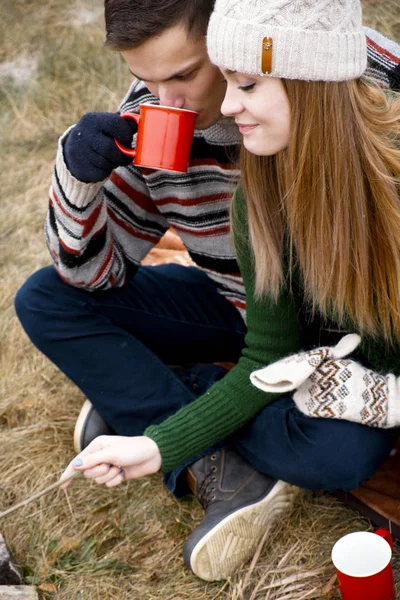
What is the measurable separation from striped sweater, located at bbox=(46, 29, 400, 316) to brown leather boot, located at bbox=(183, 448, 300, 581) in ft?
1.75

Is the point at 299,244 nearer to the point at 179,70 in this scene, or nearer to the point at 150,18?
the point at 179,70

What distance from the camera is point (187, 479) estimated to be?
2334 mm

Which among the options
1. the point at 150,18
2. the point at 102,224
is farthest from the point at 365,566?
the point at 150,18

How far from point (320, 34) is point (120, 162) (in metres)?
0.68

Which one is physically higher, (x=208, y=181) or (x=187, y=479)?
(x=208, y=181)

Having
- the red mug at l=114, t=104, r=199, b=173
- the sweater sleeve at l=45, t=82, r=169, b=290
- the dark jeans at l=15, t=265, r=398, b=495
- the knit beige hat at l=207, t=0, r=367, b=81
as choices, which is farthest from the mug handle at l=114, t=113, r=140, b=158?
the dark jeans at l=15, t=265, r=398, b=495

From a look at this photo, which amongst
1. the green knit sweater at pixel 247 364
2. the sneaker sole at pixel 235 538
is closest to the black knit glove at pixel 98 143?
the green knit sweater at pixel 247 364

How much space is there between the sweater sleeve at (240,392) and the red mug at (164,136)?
20cm

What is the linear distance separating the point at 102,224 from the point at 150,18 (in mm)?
662

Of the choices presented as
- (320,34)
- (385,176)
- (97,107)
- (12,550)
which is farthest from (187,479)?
(97,107)

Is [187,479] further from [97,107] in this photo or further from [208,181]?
[97,107]

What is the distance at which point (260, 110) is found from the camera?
1674 mm

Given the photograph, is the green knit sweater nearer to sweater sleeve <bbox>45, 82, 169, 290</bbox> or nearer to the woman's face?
the woman's face

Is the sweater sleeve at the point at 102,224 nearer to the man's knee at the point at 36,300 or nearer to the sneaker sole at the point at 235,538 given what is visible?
the man's knee at the point at 36,300
